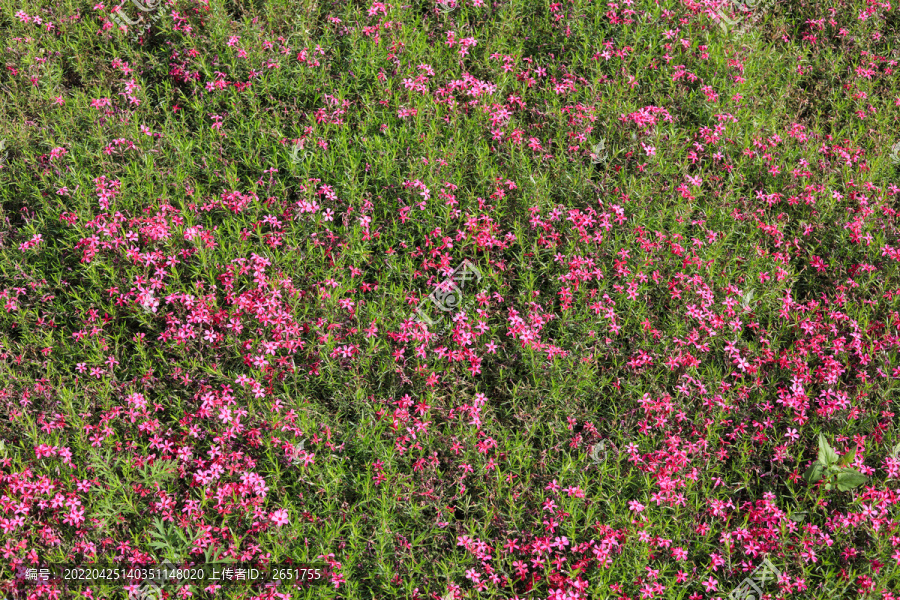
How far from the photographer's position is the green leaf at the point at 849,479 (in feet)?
15.4

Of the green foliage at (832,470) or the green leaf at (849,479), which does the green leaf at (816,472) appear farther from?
the green leaf at (849,479)

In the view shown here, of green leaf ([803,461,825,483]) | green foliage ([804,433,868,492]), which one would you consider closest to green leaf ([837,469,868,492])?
green foliage ([804,433,868,492])

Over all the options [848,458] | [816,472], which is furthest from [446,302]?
[848,458]

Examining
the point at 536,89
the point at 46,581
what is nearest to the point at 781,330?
the point at 536,89

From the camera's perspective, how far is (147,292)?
5066 mm

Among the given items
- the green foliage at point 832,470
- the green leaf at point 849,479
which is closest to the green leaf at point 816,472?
the green foliage at point 832,470

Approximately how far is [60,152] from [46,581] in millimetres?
3274

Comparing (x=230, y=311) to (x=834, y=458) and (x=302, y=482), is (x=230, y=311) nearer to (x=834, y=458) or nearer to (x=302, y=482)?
(x=302, y=482)

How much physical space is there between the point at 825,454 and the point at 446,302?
279 centimetres

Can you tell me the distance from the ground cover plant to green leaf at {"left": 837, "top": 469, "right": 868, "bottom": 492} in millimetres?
14

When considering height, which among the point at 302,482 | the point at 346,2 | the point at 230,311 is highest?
the point at 346,2

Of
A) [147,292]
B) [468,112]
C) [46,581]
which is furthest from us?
[468,112]

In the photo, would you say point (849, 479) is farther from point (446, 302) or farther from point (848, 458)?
point (446, 302)

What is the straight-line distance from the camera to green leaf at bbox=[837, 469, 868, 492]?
185 inches
